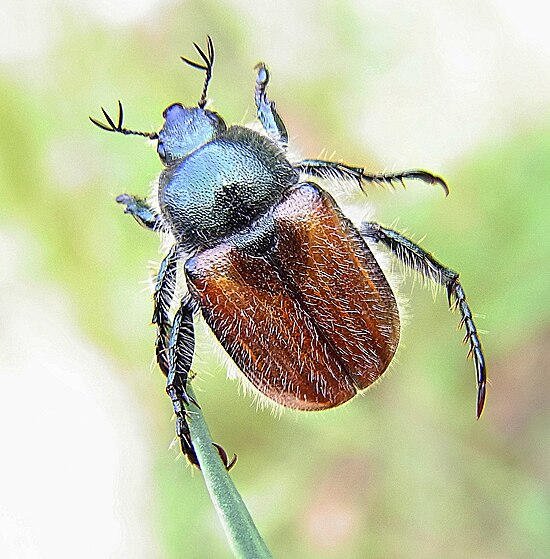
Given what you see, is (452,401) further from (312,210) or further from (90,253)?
(90,253)

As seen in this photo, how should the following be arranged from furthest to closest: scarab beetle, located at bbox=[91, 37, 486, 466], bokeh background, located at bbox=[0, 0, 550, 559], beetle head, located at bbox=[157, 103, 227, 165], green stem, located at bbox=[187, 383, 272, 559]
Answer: bokeh background, located at bbox=[0, 0, 550, 559]
beetle head, located at bbox=[157, 103, 227, 165]
scarab beetle, located at bbox=[91, 37, 486, 466]
green stem, located at bbox=[187, 383, 272, 559]

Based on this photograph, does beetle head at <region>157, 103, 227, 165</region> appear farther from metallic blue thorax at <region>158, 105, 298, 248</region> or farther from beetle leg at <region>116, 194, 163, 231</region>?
beetle leg at <region>116, 194, 163, 231</region>

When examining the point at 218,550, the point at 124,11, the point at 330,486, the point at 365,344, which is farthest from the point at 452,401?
the point at 124,11

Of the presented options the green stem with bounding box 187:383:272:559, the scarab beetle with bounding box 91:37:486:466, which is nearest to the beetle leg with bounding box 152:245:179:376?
the scarab beetle with bounding box 91:37:486:466

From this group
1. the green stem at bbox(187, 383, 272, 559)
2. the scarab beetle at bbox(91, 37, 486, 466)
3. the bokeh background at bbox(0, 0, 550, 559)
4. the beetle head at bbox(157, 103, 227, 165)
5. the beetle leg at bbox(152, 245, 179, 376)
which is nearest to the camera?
the green stem at bbox(187, 383, 272, 559)

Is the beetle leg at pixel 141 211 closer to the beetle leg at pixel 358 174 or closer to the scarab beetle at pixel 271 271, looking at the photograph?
the scarab beetle at pixel 271 271

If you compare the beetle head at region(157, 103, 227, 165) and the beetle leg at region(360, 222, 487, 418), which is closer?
the beetle leg at region(360, 222, 487, 418)

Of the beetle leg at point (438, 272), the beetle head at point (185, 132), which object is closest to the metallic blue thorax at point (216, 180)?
the beetle head at point (185, 132)
